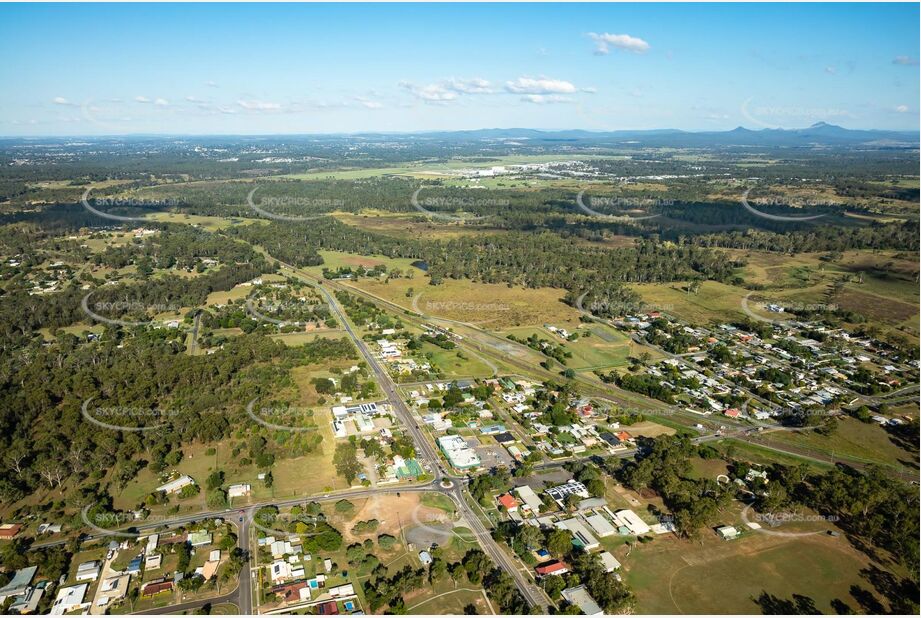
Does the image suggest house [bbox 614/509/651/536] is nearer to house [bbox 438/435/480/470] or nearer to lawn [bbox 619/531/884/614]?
lawn [bbox 619/531/884/614]

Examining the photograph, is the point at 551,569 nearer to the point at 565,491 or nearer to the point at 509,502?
the point at 509,502

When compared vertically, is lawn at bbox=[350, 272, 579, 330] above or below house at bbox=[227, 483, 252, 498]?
above

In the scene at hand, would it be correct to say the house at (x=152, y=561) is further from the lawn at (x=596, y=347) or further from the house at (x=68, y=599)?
the lawn at (x=596, y=347)

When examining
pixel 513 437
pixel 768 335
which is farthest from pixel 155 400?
pixel 768 335

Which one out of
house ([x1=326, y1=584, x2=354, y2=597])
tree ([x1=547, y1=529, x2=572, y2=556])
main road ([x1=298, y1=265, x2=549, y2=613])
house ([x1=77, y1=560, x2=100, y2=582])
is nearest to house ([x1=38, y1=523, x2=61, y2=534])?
house ([x1=77, y1=560, x2=100, y2=582])

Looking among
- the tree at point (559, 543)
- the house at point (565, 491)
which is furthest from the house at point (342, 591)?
the house at point (565, 491)

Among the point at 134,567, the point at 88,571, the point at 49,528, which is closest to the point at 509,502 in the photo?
the point at 134,567
